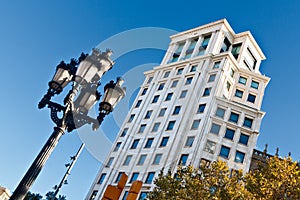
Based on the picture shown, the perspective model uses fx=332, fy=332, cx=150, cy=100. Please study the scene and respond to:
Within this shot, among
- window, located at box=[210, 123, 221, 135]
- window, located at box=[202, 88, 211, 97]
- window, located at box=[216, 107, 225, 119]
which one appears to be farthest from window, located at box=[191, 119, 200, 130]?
window, located at box=[202, 88, 211, 97]

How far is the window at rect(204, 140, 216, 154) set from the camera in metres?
34.7

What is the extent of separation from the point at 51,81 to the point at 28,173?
172 centimetres

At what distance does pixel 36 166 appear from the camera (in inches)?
197

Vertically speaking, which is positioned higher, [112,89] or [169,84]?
[169,84]

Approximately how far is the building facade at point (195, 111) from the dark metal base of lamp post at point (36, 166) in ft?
91.6

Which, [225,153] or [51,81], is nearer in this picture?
[51,81]

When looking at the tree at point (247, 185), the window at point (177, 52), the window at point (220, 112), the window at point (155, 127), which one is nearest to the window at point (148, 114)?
the window at point (155, 127)

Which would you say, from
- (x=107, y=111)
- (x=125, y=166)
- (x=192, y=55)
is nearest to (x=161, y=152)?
(x=125, y=166)

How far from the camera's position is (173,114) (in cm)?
4091

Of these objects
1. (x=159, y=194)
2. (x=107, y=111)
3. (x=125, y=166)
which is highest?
(x=125, y=166)

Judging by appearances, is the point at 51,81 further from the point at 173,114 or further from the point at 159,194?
the point at 173,114

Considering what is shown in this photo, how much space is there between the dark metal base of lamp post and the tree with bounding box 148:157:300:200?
1033cm

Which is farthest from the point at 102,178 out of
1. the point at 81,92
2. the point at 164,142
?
the point at 81,92

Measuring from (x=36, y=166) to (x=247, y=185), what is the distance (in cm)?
1126
